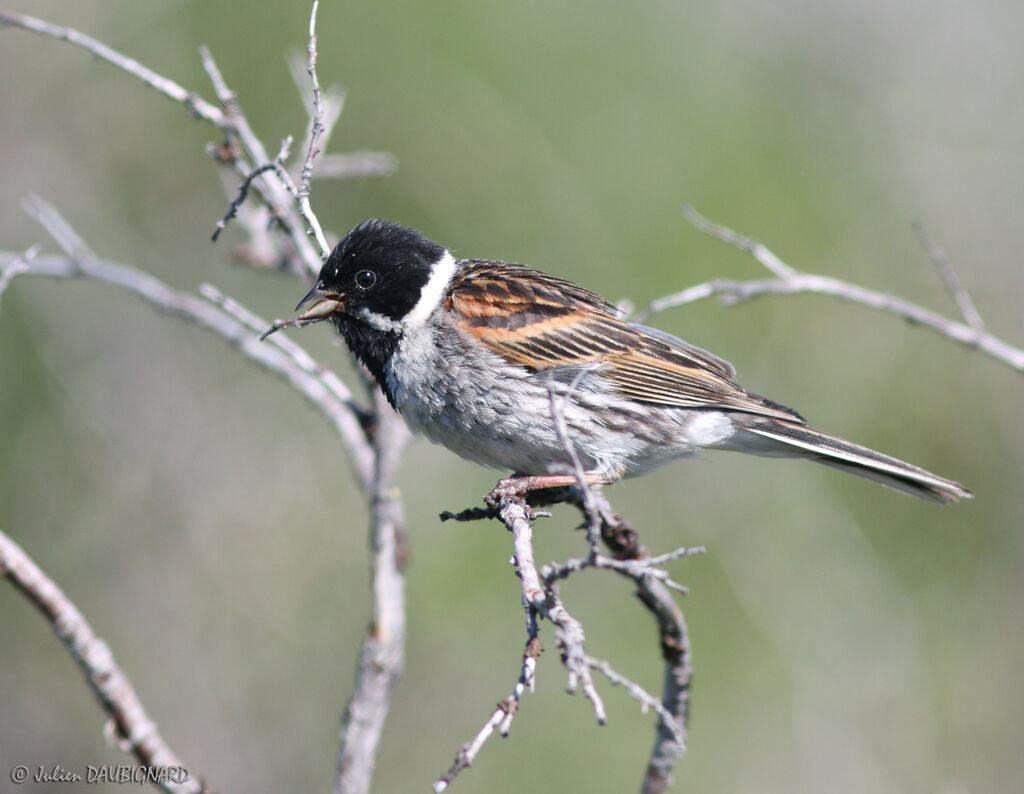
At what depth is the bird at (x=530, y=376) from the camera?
4566mm

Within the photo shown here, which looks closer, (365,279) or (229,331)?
(229,331)

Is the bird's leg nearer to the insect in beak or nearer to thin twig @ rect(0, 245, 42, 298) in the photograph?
the insect in beak

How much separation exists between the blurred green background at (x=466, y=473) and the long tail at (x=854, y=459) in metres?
2.38

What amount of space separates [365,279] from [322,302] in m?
0.22

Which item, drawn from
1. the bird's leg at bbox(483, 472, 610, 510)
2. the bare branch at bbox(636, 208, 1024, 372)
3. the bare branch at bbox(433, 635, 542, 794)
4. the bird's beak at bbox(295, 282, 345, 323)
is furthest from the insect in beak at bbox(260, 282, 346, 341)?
the bare branch at bbox(433, 635, 542, 794)

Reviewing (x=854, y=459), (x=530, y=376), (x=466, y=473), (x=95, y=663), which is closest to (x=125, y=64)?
(x=530, y=376)

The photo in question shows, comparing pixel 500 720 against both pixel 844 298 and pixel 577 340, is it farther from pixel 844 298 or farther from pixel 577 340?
pixel 844 298

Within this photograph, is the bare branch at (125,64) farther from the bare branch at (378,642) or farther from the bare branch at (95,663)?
the bare branch at (95,663)

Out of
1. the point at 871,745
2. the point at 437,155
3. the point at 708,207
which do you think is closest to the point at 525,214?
the point at 437,155

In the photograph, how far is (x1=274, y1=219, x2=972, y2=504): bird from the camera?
15.0 ft

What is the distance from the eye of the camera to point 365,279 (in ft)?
15.8

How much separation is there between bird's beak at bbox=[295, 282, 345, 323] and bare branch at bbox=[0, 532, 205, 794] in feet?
5.08

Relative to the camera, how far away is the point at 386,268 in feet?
15.9

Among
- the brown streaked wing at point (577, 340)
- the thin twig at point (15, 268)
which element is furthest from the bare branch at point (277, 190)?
the thin twig at point (15, 268)
